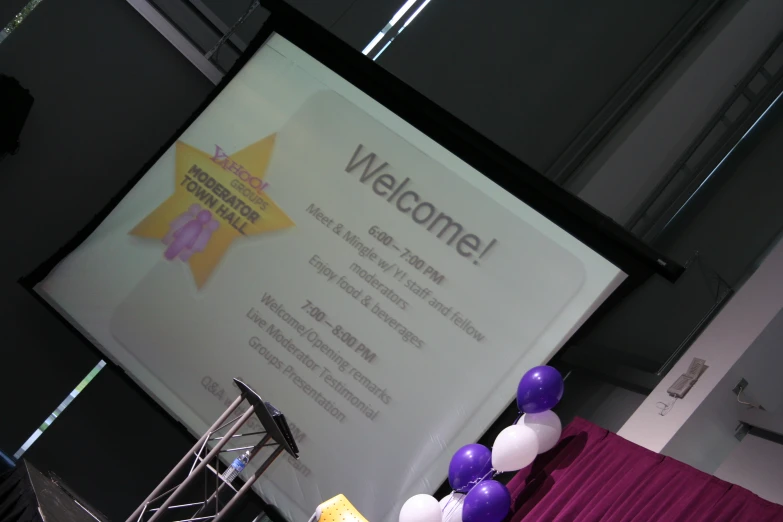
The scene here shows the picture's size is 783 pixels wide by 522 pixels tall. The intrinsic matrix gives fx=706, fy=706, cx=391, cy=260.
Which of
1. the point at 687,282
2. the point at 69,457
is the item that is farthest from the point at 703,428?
the point at 69,457

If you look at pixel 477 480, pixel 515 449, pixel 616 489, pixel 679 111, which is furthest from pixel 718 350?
pixel 679 111

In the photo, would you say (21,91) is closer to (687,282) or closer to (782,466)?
(687,282)

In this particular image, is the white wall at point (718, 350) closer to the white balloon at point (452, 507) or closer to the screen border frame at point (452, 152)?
the screen border frame at point (452, 152)

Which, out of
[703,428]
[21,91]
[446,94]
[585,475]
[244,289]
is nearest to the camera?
[585,475]

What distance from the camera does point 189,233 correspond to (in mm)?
3766

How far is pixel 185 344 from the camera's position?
11.9 ft

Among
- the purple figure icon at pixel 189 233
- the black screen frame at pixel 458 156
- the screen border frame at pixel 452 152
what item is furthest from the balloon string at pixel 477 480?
the purple figure icon at pixel 189 233

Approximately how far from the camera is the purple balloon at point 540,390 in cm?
274

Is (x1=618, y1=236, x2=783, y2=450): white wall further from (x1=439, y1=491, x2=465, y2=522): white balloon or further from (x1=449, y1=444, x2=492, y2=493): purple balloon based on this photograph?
(x1=439, y1=491, x2=465, y2=522): white balloon

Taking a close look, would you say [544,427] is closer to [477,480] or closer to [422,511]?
[477,480]

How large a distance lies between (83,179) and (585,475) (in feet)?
11.0

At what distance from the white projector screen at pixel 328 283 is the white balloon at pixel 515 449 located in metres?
0.41

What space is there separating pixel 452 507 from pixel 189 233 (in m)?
1.98

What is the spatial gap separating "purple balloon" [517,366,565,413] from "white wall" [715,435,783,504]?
80cm
